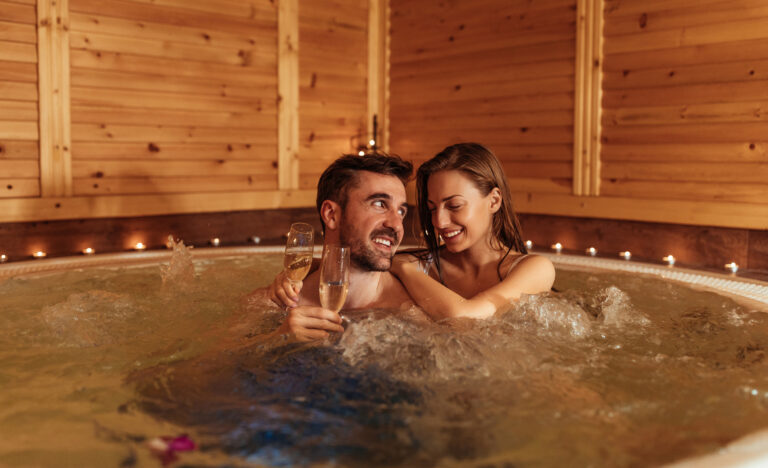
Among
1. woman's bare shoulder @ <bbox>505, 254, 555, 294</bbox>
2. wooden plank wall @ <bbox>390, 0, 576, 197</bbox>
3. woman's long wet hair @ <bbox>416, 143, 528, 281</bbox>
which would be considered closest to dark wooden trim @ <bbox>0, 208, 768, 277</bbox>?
wooden plank wall @ <bbox>390, 0, 576, 197</bbox>

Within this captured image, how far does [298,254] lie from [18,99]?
3692mm

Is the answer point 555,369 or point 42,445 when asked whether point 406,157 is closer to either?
point 555,369

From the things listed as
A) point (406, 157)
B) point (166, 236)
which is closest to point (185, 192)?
point (166, 236)

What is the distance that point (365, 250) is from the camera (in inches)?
97.4

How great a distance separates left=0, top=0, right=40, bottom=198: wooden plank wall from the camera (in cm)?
480

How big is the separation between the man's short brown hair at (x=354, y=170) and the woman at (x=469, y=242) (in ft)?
0.89

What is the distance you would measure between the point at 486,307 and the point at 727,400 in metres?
0.82

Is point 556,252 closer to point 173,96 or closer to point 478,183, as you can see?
point 478,183

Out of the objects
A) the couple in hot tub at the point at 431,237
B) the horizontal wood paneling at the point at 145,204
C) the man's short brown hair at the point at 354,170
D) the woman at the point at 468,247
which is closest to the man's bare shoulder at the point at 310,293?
the couple in hot tub at the point at 431,237

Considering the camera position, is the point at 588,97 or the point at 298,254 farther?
the point at 588,97

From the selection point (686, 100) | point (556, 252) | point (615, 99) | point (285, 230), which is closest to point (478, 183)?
point (556, 252)

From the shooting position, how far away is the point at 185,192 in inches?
227

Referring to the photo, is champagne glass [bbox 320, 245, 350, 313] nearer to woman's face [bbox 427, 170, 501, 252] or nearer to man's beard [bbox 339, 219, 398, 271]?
man's beard [bbox 339, 219, 398, 271]

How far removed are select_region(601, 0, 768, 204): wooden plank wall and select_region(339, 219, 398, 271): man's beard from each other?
317 centimetres
